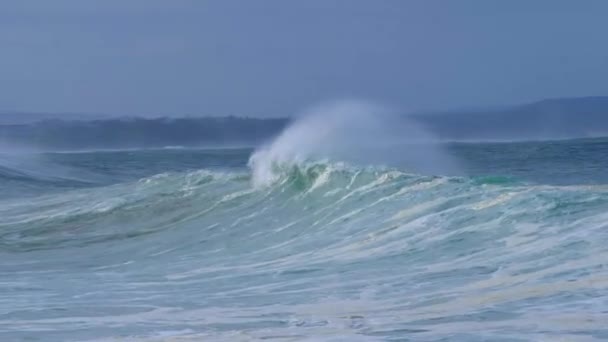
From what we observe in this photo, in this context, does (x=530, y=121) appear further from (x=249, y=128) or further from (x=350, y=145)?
(x=350, y=145)

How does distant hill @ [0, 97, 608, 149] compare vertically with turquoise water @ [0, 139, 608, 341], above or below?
above

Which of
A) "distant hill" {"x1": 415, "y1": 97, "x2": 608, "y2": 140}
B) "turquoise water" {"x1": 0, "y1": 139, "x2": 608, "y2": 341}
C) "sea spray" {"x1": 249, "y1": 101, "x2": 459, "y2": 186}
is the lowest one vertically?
"turquoise water" {"x1": 0, "y1": 139, "x2": 608, "y2": 341}

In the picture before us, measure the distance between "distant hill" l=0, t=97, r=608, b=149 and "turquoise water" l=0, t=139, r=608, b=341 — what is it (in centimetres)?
3211

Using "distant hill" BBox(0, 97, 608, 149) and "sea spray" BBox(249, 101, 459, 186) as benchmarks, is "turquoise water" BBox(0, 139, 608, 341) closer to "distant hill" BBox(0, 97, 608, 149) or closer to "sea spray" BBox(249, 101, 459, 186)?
"sea spray" BBox(249, 101, 459, 186)

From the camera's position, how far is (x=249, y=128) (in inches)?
2992

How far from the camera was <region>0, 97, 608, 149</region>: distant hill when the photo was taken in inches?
2367

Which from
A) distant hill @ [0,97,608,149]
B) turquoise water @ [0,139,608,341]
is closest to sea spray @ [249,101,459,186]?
turquoise water @ [0,139,608,341]

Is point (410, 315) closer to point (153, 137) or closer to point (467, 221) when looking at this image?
point (467, 221)

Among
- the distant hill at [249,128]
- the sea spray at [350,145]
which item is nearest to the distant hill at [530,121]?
the distant hill at [249,128]

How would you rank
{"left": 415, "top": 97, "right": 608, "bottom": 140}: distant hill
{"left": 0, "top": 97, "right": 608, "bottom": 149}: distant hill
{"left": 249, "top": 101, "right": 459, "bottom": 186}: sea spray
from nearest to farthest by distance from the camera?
1. {"left": 249, "top": 101, "right": 459, "bottom": 186}: sea spray
2. {"left": 415, "top": 97, "right": 608, "bottom": 140}: distant hill
3. {"left": 0, "top": 97, "right": 608, "bottom": 149}: distant hill

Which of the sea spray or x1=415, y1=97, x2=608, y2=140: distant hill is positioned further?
x1=415, y1=97, x2=608, y2=140: distant hill

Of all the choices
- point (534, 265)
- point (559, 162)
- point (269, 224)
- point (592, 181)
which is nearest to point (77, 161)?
point (559, 162)

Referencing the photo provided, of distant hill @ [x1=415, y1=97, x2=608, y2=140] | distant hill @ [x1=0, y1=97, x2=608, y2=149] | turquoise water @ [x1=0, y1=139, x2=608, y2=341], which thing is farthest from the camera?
distant hill @ [x1=0, y1=97, x2=608, y2=149]

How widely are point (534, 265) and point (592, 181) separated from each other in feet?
49.7
